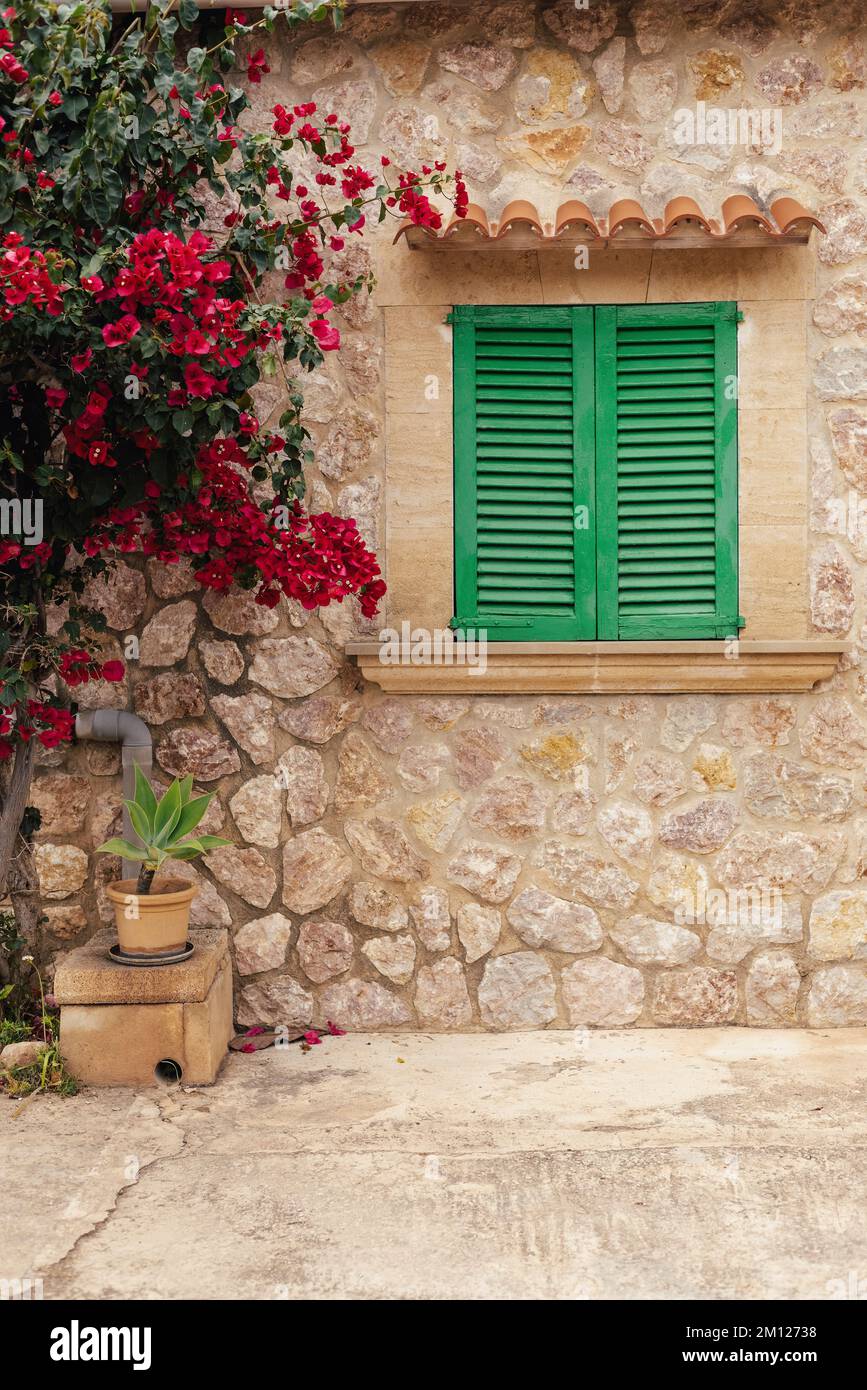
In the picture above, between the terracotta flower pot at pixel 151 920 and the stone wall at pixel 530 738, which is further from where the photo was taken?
the stone wall at pixel 530 738

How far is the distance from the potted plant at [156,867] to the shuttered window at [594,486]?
1155mm

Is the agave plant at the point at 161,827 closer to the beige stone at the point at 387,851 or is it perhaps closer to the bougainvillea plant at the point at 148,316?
the bougainvillea plant at the point at 148,316

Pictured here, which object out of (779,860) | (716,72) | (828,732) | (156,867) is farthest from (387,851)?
(716,72)

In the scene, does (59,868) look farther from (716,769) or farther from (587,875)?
(716,769)

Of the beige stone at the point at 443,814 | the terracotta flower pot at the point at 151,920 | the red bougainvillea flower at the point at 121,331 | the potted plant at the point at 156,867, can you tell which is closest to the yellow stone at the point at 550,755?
the beige stone at the point at 443,814

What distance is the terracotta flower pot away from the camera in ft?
13.3

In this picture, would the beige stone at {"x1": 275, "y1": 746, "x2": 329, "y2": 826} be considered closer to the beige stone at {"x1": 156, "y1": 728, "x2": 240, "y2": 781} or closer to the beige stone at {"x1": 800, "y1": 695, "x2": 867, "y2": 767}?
the beige stone at {"x1": 156, "y1": 728, "x2": 240, "y2": 781}

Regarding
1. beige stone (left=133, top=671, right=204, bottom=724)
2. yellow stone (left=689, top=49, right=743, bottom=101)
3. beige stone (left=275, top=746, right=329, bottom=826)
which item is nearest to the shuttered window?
beige stone (left=275, top=746, right=329, bottom=826)

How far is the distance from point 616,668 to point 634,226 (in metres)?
1.47

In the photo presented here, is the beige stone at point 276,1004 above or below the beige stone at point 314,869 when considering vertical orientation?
below

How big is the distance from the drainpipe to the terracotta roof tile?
190 cm

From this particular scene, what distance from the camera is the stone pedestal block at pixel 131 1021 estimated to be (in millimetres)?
4008

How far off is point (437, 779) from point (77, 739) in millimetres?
1299

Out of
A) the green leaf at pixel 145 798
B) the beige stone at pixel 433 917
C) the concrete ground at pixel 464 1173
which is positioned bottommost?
the concrete ground at pixel 464 1173
